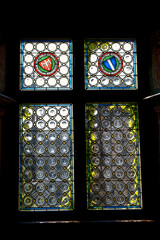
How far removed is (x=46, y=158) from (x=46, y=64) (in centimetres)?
112

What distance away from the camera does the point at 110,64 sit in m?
2.98

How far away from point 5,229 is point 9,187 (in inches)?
16.9

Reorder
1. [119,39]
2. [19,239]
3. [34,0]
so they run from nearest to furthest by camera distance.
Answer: [19,239]
[34,0]
[119,39]

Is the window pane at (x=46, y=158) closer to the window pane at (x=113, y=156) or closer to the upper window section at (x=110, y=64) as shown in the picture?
the window pane at (x=113, y=156)

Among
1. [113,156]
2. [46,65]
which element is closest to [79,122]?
[113,156]

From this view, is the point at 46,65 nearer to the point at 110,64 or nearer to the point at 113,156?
the point at 110,64

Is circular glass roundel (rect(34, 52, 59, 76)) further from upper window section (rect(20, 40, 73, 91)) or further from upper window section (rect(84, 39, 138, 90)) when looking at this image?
upper window section (rect(84, 39, 138, 90))

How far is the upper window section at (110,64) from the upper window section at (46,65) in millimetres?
240

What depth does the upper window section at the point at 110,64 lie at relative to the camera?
295 cm

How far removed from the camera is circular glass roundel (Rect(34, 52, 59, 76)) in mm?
2959

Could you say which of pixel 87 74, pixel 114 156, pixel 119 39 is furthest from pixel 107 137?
pixel 119 39

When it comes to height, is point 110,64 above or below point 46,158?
above

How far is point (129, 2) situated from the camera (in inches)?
110

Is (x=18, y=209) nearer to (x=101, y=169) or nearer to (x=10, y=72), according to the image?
(x=101, y=169)
